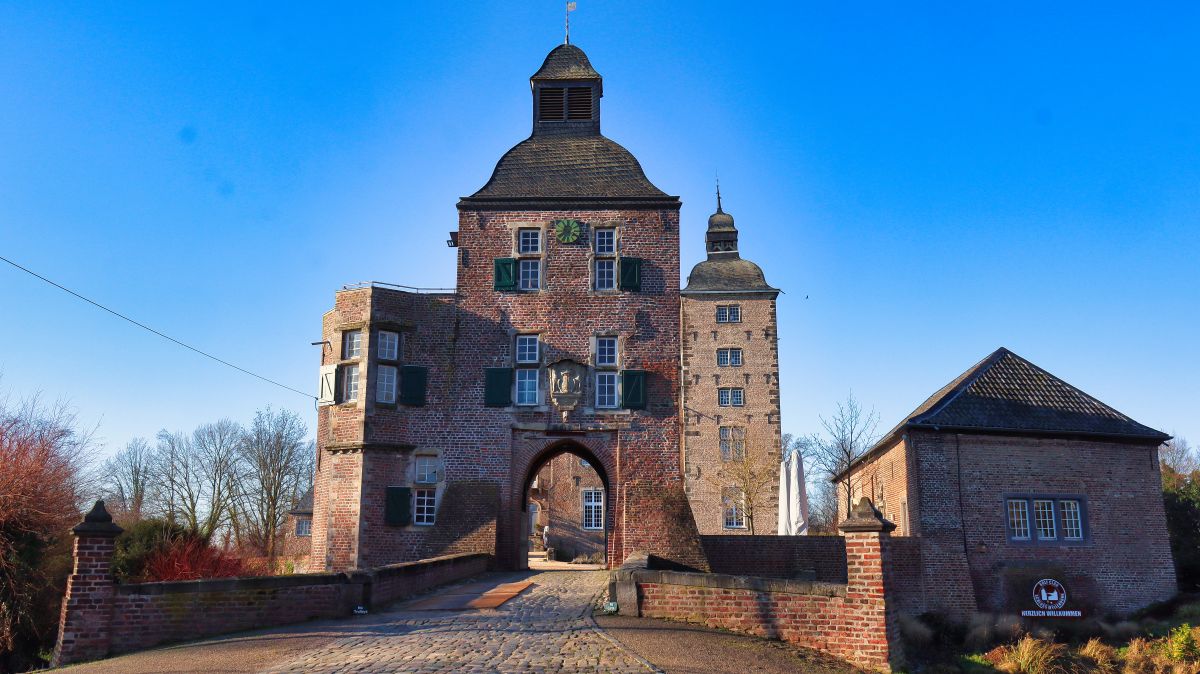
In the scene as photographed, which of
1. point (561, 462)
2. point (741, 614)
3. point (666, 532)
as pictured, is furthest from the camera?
point (561, 462)

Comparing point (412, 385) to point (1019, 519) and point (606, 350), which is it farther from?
point (1019, 519)

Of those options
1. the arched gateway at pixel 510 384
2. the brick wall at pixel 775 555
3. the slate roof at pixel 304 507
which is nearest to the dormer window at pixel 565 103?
the arched gateway at pixel 510 384

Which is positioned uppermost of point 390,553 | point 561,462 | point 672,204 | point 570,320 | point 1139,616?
point 672,204

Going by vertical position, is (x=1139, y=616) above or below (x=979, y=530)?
below

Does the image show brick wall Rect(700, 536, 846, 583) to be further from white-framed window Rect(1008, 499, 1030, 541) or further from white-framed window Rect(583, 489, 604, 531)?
white-framed window Rect(583, 489, 604, 531)

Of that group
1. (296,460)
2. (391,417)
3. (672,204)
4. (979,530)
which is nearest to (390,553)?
(391,417)

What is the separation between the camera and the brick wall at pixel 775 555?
2211 cm

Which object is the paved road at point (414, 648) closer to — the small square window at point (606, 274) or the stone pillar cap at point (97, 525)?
the stone pillar cap at point (97, 525)

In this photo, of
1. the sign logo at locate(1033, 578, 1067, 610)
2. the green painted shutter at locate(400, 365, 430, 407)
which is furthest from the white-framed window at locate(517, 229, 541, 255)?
the sign logo at locate(1033, 578, 1067, 610)

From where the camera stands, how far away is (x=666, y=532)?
2188cm

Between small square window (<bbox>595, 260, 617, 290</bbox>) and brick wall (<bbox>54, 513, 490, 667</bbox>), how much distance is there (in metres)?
→ 12.7

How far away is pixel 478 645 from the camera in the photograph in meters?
10.4

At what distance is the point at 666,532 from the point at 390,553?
6.69 metres

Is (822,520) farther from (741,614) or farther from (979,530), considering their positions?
(741,614)
